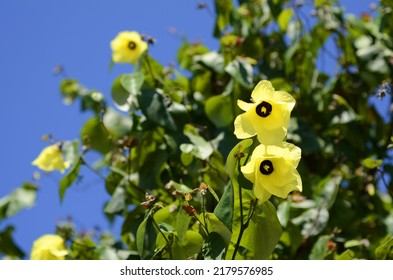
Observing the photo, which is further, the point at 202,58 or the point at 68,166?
the point at 202,58

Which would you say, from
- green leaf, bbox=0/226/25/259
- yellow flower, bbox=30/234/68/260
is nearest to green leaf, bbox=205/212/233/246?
yellow flower, bbox=30/234/68/260

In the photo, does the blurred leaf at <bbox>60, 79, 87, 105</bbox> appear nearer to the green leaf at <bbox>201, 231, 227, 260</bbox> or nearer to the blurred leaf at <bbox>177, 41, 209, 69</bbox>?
the blurred leaf at <bbox>177, 41, 209, 69</bbox>

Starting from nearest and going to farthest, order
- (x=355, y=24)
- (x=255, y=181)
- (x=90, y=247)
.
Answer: (x=255, y=181) < (x=90, y=247) < (x=355, y=24)

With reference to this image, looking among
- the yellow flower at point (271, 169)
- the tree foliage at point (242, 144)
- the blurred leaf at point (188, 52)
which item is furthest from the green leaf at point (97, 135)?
the yellow flower at point (271, 169)

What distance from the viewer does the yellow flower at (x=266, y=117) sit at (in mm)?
1641

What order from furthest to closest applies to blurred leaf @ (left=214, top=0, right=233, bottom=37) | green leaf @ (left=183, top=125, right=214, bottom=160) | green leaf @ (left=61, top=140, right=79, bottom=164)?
blurred leaf @ (left=214, top=0, right=233, bottom=37), green leaf @ (left=61, top=140, right=79, bottom=164), green leaf @ (left=183, top=125, right=214, bottom=160)

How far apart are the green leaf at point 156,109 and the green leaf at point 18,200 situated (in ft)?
2.19

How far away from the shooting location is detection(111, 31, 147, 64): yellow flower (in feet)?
8.55

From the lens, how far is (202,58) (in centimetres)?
288

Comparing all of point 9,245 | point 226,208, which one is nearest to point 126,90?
point 9,245

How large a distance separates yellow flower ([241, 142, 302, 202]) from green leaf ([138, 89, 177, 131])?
0.78 m
